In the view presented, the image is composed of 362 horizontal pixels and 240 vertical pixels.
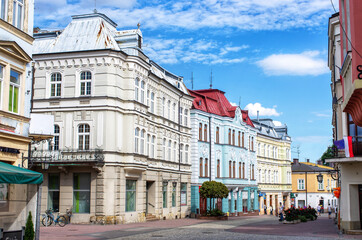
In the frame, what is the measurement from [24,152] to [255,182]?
44.1 m

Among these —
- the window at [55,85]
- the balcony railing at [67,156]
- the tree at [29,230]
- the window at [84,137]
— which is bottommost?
the tree at [29,230]

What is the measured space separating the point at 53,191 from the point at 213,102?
25.8 metres

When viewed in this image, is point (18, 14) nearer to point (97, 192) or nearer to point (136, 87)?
point (97, 192)

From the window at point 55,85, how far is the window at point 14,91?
13378 mm

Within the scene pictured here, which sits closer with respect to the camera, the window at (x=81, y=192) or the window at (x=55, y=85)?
the window at (x=81, y=192)

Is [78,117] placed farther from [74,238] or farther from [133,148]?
[74,238]

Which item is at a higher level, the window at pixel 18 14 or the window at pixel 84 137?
the window at pixel 18 14

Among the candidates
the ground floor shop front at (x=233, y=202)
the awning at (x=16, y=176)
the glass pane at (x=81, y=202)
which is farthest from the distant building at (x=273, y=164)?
the awning at (x=16, y=176)

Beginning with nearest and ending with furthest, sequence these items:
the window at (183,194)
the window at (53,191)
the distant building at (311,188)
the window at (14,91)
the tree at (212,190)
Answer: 1. the window at (14,91)
2. the window at (53,191)
3. the tree at (212,190)
4. the window at (183,194)
5. the distant building at (311,188)

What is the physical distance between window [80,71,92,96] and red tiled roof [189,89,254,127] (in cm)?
1774

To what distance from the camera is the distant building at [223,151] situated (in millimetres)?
48219

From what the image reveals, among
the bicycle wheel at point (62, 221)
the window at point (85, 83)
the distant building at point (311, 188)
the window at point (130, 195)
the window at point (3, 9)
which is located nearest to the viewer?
the window at point (3, 9)

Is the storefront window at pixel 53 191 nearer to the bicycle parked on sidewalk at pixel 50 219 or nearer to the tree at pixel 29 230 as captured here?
the bicycle parked on sidewalk at pixel 50 219

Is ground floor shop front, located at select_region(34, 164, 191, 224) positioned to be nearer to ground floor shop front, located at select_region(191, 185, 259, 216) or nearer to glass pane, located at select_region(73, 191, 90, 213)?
glass pane, located at select_region(73, 191, 90, 213)
